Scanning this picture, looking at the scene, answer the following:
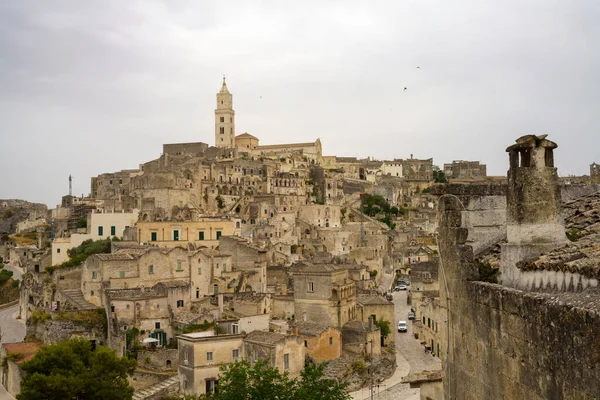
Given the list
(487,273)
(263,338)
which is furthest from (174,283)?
(487,273)

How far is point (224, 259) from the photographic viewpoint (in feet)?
140

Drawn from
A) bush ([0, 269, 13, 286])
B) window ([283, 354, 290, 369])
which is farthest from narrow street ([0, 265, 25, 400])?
window ([283, 354, 290, 369])

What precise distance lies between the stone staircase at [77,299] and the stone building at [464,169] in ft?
267

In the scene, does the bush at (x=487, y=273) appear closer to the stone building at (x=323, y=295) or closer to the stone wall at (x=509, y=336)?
the stone wall at (x=509, y=336)

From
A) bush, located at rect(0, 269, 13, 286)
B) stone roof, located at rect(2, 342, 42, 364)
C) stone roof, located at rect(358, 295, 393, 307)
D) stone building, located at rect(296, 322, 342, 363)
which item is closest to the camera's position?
stone roof, located at rect(2, 342, 42, 364)

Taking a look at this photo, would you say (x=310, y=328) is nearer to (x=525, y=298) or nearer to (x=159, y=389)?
(x=159, y=389)

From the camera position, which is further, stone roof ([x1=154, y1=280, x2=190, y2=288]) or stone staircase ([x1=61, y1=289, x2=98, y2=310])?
stone roof ([x1=154, y1=280, x2=190, y2=288])

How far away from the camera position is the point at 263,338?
102 feet

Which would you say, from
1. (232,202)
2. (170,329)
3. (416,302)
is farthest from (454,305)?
(232,202)

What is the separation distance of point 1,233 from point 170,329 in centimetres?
6225

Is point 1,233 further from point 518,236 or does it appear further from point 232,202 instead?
point 518,236

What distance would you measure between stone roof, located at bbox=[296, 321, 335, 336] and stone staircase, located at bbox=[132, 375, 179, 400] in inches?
301

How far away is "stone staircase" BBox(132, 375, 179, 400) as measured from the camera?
97.3 ft

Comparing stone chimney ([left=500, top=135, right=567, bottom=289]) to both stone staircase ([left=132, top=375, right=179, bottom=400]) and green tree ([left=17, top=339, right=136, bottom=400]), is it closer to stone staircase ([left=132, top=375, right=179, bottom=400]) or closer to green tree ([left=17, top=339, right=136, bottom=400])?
green tree ([left=17, top=339, right=136, bottom=400])
